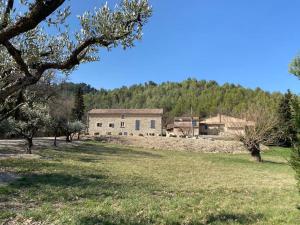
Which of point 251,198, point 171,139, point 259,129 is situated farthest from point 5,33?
point 171,139

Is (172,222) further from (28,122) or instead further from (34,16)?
(28,122)

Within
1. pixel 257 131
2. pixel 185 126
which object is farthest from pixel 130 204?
pixel 185 126

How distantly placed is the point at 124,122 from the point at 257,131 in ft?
158

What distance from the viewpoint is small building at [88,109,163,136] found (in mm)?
81312

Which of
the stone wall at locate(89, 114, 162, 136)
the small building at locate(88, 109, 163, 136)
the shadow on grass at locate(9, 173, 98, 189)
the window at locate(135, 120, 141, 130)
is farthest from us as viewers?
the window at locate(135, 120, 141, 130)

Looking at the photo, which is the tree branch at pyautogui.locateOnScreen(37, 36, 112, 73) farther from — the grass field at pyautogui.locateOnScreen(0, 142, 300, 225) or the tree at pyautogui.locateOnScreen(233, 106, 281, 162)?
the tree at pyautogui.locateOnScreen(233, 106, 281, 162)

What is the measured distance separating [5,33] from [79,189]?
8.06 meters

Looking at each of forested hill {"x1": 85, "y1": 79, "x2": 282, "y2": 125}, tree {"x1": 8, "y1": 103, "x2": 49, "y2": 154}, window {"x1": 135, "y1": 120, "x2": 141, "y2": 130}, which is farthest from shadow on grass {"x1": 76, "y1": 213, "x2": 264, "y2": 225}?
forested hill {"x1": 85, "y1": 79, "x2": 282, "y2": 125}

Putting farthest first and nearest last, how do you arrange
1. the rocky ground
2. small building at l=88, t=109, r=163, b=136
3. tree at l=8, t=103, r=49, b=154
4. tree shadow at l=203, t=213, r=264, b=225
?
small building at l=88, t=109, r=163, b=136 → the rocky ground → tree at l=8, t=103, r=49, b=154 → tree shadow at l=203, t=213, r=264, b=225

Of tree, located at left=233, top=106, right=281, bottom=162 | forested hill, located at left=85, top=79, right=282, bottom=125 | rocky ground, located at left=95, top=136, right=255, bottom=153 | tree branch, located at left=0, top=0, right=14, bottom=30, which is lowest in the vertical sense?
rocky ground, located at left=95, top=136, right=255, bottom=153

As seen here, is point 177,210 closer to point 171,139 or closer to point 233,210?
point 233,210

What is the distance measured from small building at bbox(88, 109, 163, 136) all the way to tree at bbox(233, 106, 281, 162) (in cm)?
4154

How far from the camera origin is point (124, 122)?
84000mm

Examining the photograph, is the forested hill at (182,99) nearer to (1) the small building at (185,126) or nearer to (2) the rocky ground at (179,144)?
(1) the small building at (185,126)
